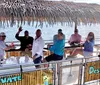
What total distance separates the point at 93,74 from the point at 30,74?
191 centimetres

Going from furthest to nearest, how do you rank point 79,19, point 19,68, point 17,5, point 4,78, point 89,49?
point 89,49, point 79,19, point 17,5, point 19,68, point 4,78

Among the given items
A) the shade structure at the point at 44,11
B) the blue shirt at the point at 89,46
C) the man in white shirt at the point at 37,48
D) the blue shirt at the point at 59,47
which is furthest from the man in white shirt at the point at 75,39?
the man in white shirt at the point at 37,48

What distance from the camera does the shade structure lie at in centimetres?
596

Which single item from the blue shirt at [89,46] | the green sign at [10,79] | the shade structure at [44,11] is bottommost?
the green sign at [10,79]

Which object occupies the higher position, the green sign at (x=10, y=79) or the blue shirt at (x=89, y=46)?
the blue shirt at (x=89, y=46)

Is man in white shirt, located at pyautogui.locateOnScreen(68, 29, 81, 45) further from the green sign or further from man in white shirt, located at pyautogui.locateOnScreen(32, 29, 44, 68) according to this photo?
the green sign

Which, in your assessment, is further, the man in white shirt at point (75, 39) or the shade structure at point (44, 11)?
the man in white shirt at point (75, 39)

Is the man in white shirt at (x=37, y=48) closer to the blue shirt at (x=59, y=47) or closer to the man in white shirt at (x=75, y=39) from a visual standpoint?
the blue shirt at (x=59, y=47)

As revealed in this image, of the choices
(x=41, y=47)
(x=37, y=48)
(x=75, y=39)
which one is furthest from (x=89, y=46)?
(x=37, y=48)

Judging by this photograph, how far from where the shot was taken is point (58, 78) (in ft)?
18.2

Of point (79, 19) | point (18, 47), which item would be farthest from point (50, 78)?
point (18, 47)

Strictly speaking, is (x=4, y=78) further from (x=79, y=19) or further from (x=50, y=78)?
(x=79, y=19)

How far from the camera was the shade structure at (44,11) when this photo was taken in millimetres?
5957

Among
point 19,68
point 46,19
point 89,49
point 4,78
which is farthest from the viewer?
point 89,49
